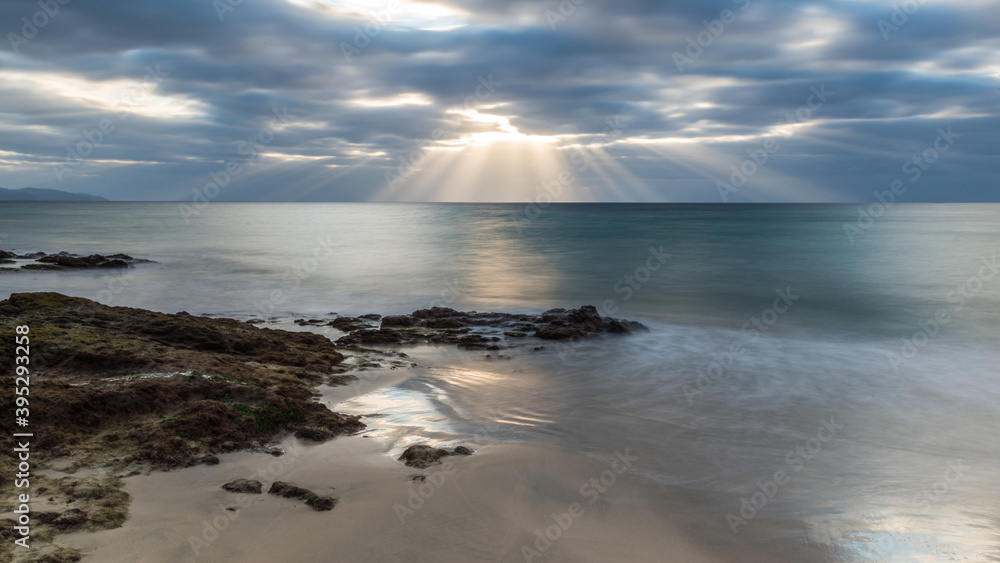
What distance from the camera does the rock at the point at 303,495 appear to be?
5266mm

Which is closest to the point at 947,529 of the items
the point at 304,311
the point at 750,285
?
the point at 304,311

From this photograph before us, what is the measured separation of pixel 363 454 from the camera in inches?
253

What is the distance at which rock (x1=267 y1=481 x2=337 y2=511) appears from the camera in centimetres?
527

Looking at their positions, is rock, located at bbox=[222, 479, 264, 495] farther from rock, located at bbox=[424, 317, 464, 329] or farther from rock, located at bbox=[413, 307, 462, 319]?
rock, located at bbox=[413, 307, 462, 319]

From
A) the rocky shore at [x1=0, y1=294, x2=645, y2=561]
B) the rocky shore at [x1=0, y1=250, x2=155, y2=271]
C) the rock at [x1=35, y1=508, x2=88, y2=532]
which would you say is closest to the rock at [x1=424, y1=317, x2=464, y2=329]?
the rocky shore at [x1=0, y1=294, x2=645, y2=561]

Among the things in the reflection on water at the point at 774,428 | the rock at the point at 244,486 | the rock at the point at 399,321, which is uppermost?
the rock at the point at 399,321

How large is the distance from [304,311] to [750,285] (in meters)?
18.4

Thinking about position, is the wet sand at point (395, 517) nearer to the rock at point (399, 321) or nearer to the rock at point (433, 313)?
the rock at point (399, 321)

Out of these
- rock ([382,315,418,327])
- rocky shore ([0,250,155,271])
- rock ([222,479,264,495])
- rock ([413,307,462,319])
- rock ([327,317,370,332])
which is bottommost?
rock ([327,317,370,332])

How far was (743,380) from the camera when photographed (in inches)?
427

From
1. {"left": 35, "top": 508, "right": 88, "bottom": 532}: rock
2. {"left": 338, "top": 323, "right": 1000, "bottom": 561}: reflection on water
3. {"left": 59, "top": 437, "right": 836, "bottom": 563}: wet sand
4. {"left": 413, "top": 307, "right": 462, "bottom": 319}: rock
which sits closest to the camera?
{"left": 35, "top": 508, "right": 88, "bottom": 532}: rock

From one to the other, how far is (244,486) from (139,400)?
85.2 inches

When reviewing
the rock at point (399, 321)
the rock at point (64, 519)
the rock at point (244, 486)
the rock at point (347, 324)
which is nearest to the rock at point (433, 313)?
the rock at point (399, 321)

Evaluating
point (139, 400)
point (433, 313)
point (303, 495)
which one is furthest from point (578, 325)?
point (139, 400)
